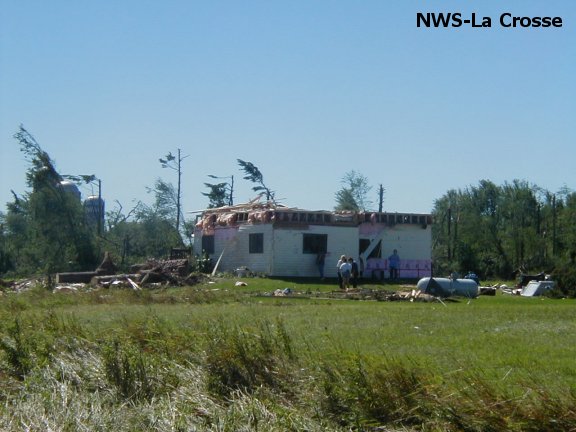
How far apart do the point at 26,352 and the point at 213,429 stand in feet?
16.8

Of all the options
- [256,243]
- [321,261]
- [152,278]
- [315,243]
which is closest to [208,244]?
[256,243]

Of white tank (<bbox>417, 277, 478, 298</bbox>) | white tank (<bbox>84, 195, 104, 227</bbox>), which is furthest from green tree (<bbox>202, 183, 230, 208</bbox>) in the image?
white tank (<bbox>417, 277, 478, 298</bbox>)

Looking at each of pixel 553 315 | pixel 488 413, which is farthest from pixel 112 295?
pixel 488 413

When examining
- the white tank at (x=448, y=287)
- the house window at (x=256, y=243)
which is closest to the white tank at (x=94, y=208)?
the house window at (x=256, y=243)

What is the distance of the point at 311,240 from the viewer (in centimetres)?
4809

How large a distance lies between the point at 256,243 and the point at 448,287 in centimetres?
1781

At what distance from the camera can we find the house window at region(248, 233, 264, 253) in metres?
47.8

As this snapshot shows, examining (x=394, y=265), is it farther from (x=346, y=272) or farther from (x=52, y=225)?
(x=52, y=225)

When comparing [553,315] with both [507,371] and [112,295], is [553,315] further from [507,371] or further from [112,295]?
[112,295]

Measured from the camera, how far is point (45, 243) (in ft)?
176

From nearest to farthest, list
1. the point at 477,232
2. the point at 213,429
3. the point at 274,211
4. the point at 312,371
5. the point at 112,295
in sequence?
the point at 213,429 → the point at 312,371 → the point at 112,295 → the point at 274,211 → the point at 477,232

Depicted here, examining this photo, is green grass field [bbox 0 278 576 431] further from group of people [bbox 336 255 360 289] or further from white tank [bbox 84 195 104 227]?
white tank [bbox 84 195 104 227]

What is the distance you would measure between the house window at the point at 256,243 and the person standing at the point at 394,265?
6.59 metres

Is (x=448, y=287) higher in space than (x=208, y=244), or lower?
lower
